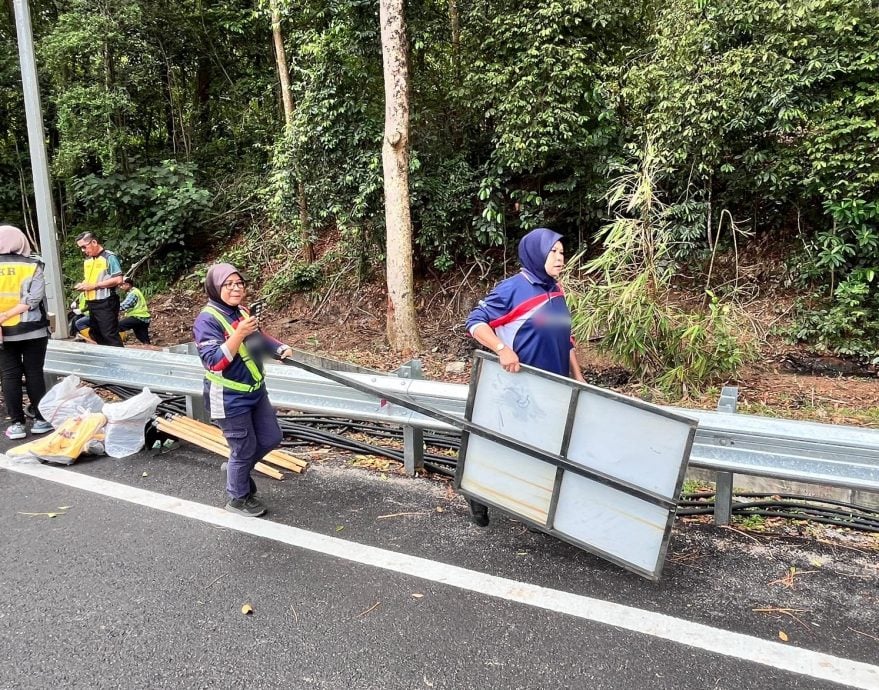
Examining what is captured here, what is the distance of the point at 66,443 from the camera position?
178 inches

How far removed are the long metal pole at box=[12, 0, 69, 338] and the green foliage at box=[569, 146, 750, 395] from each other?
6.41 metres

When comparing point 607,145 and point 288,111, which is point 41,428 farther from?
point 607,145

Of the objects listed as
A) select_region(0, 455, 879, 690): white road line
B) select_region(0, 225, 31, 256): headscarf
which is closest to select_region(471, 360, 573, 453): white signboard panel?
select_region(0, 455, 879, 690): white road line

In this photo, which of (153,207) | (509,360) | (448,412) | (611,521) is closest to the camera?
(611,521)

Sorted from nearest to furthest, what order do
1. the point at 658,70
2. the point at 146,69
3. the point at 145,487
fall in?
1. the point at 145,487
2. the point at 658,70
3. the point at 146,69

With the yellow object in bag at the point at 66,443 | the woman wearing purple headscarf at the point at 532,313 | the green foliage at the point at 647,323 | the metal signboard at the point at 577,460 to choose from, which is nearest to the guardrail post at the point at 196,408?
the yellow object in bag at the point at 66,443

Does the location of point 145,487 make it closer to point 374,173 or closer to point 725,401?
point 725,401

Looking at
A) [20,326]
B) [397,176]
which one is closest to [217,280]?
[20,326]

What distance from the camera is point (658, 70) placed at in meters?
7.97

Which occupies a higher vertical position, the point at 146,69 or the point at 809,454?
the point at 146,69

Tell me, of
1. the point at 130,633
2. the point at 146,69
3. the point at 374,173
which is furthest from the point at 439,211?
the point at 146,69

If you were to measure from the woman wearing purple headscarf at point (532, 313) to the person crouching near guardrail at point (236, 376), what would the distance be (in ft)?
4.06

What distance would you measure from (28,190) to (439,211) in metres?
12.6

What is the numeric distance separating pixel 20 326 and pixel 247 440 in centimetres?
272
